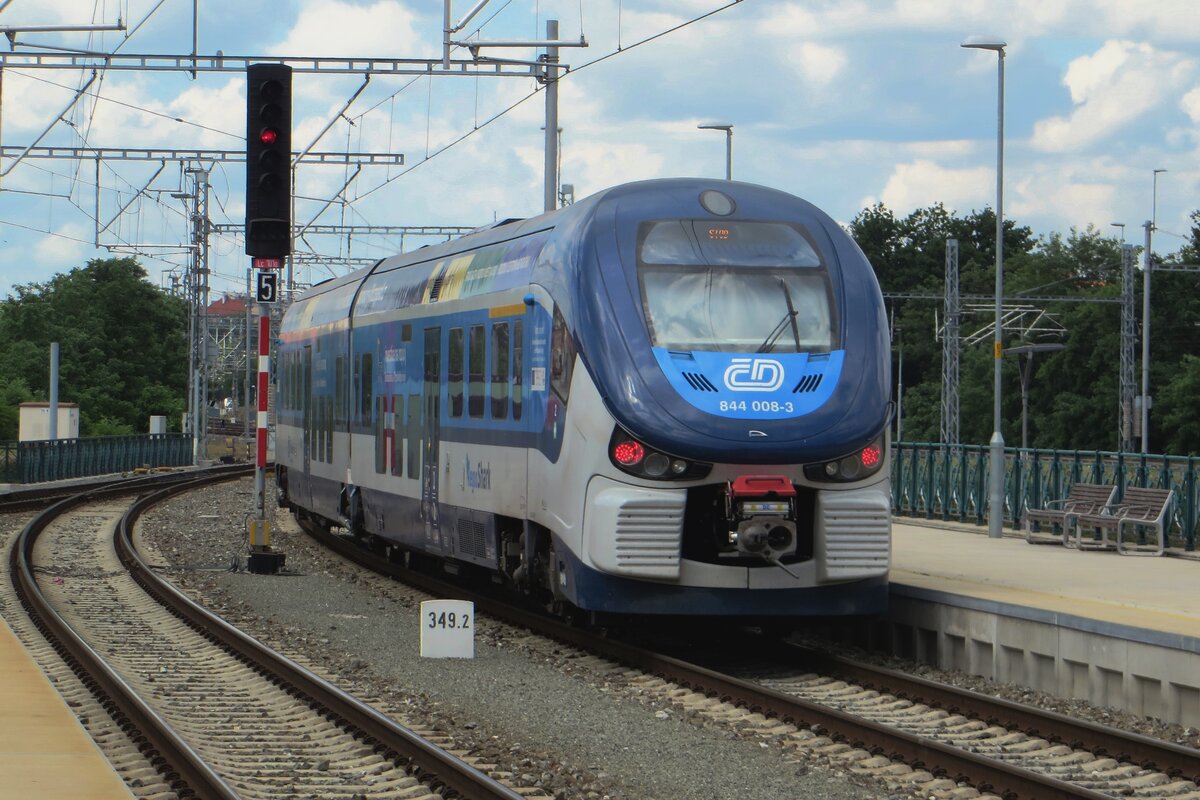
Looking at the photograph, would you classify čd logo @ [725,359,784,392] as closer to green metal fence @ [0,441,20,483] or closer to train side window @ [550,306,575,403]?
train side window @ [550,306,575,403]

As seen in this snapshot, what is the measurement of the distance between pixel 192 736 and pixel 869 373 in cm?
524

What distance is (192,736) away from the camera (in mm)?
10406

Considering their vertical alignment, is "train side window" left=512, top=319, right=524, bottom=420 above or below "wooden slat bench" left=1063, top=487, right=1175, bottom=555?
above

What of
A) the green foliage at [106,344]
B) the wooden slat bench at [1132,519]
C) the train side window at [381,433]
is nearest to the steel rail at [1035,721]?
the train side window at [381,433]

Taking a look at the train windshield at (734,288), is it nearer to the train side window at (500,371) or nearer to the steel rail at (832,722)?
the train side window at (500,371)

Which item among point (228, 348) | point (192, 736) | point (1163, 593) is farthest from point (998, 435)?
point (228, 348)

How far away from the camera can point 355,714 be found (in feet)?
35.1

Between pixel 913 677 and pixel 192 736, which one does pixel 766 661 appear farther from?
pixel 192 736

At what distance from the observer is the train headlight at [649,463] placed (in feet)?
40.6

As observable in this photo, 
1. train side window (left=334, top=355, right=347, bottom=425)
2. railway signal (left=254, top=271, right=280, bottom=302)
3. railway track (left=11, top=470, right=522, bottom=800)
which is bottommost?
railway track (left=11, top=470, right=522, bottom=800)

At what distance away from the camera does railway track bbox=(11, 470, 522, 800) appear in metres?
8.95

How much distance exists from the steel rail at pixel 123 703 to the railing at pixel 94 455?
1009 inches

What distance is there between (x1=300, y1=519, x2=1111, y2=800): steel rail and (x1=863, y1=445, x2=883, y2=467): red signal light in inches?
70.5

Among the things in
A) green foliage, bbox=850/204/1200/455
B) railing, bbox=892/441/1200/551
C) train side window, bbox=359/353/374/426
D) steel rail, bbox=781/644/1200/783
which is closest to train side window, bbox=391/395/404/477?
train side window, bbox=359/353/374/426
